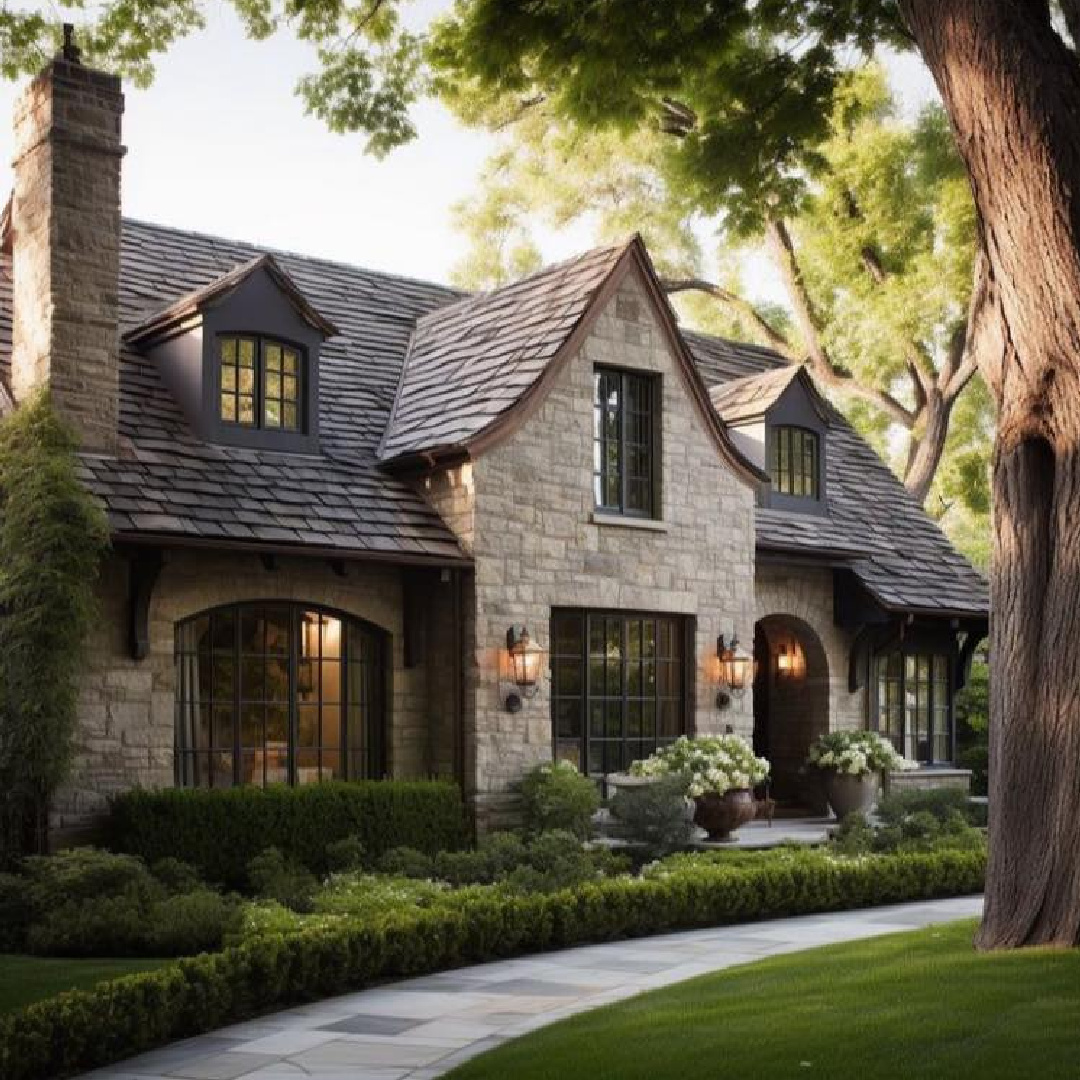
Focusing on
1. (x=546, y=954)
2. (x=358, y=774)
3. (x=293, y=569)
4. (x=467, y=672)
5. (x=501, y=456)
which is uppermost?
(x=501, y=456)

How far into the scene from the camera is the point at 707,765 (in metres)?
16.8

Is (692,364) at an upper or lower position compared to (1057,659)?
upper

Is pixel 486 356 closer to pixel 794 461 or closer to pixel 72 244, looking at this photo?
pixel 72 244

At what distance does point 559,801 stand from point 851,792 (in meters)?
5.51

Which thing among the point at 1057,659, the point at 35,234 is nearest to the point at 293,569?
the point at 35,234

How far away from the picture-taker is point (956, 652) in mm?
23219

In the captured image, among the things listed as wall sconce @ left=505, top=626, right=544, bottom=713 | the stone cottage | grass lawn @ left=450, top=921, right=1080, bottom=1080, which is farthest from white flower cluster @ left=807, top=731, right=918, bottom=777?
grass lawn @ left=450, top=921, right=1080, bottom=1080

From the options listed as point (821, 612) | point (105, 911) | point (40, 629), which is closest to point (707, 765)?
point (821, 612)

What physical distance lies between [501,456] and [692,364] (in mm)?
2972

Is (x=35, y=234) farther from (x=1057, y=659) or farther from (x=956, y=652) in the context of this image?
(x=956, y=652)

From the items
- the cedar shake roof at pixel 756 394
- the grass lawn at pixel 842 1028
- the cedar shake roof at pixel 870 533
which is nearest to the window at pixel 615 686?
the cedar shake roof at pixel 870 533

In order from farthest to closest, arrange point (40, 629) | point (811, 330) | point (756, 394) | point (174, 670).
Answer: point (811, 330)
point (756, 394)
point (174, 670)
point (40, 629)

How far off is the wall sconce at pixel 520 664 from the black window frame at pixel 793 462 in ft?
19.4

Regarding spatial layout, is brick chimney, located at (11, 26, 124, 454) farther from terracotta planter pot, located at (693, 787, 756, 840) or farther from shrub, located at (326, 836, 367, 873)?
terracotta planter pot, located at (693, 787, 756, 840)
